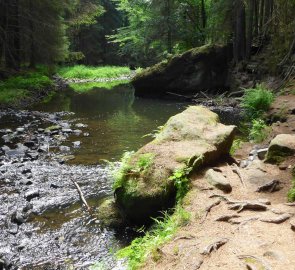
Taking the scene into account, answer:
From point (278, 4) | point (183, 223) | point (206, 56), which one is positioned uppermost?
point (278, 4)

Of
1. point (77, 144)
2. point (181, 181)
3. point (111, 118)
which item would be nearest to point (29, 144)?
point (77, 144)

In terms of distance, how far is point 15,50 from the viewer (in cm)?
2355

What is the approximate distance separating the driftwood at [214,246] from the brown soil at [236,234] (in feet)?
0.11

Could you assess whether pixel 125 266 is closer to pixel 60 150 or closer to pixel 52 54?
pixel 60 150

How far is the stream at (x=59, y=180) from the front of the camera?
18.5 ft

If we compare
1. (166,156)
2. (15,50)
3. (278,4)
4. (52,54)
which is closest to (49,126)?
(166,156)

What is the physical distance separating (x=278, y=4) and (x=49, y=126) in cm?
981

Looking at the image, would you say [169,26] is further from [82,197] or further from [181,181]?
[181,181]

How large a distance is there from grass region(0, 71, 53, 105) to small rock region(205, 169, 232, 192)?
13.4 metres

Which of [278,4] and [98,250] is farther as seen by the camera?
[278,4]

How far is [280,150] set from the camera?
716 centimetres

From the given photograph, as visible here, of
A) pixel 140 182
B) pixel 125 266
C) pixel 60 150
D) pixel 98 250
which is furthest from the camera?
pixel 60 150

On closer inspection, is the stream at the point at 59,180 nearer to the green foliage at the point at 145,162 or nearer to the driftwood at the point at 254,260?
the green foliage at the point at 145,162

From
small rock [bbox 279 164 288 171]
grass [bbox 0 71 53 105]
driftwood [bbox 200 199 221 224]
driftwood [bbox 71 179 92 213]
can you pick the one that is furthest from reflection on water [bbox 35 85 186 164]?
driftwood [bbox 200 199 221 224]
